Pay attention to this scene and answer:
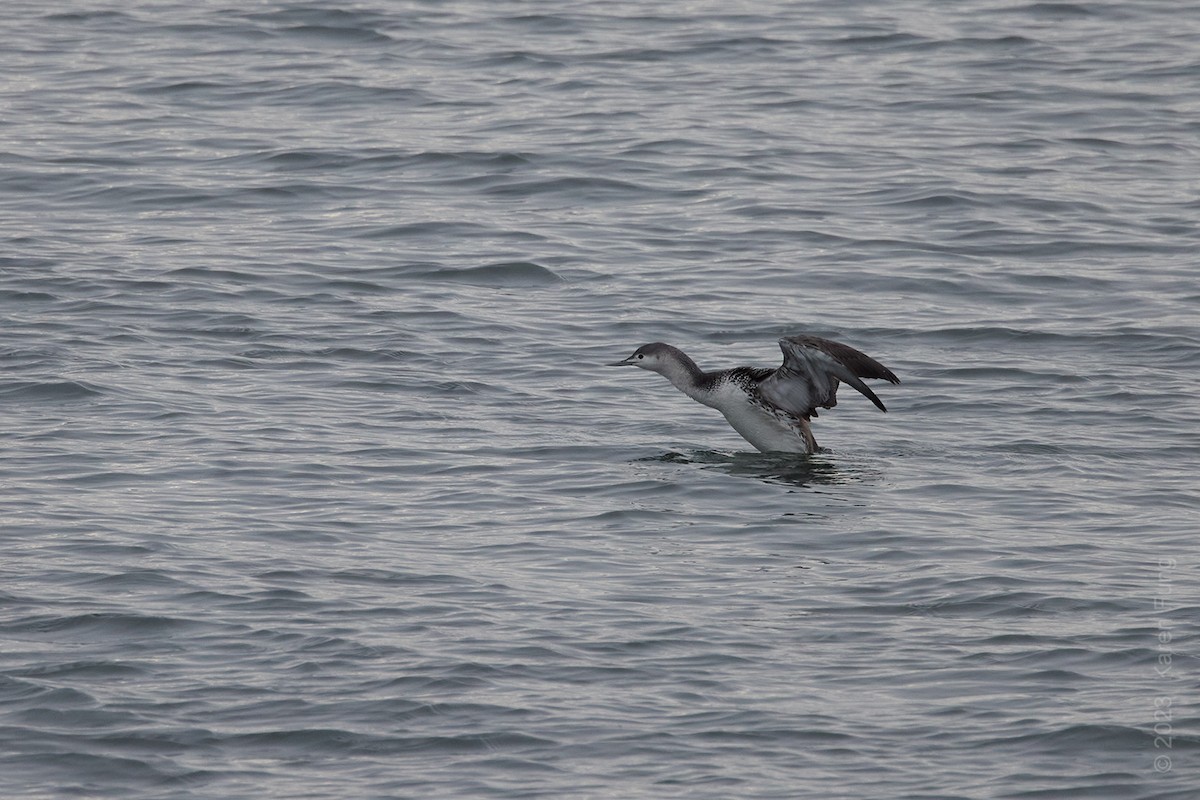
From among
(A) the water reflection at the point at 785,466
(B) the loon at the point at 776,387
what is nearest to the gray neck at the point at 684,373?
(B) the loon at the point at 776,387

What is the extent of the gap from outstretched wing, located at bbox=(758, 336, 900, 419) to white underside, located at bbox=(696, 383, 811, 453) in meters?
0.11

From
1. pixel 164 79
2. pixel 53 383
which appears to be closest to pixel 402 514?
pixel 53 383

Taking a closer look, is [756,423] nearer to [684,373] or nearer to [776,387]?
[776,387]

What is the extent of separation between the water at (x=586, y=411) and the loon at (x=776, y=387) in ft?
0.89

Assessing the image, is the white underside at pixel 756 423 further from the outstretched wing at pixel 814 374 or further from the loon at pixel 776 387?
the outstretched wing at pixel 814 374

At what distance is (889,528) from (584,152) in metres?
9.87

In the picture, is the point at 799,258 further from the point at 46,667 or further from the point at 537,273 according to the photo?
the point at 46,667

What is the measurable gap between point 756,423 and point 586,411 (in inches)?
48.0

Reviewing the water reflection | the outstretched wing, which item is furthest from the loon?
the water reflection

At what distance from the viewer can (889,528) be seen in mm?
10047

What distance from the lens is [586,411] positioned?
12.5 m

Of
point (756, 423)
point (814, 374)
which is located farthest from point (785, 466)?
point (814, 374)

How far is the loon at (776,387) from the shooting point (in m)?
11.4

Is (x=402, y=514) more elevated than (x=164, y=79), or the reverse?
(x=164, y=79)
